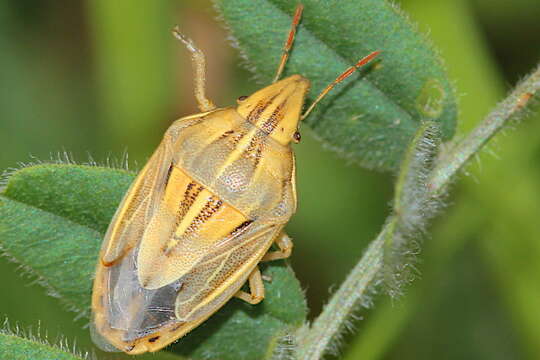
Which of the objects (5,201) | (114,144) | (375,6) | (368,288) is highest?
(375,6)

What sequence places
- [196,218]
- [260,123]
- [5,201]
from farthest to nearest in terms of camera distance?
[260,123] → [196,218] → [5,201]

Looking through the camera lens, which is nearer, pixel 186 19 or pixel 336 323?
pixel 336 323

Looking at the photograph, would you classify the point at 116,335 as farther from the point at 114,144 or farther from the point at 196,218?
the point at 114,144

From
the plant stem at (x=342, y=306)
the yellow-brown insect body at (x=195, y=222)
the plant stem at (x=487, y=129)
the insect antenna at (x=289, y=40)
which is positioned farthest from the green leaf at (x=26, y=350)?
the plant stem at (x=487, y=129)

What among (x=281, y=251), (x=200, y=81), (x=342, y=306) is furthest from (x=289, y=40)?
(x=342, y=306)

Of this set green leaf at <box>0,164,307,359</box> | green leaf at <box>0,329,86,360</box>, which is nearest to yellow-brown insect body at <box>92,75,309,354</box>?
green leaf at <box>0,164,307,359</box>

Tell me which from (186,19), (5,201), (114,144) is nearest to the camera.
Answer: (5,201)

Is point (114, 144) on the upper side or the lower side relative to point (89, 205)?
lower

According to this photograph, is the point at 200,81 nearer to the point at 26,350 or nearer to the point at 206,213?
the point at 206,213

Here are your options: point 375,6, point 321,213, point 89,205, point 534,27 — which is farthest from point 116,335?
point 534,27
